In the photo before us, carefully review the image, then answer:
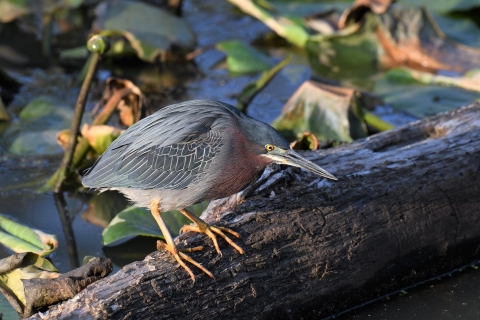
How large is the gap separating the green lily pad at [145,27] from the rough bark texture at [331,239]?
3.02 metres

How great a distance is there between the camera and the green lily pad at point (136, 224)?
4.21 m

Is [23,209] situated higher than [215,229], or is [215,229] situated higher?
[215,229]

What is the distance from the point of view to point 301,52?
7828 millimetres

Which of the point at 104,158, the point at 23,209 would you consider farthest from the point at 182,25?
the point at 104,158

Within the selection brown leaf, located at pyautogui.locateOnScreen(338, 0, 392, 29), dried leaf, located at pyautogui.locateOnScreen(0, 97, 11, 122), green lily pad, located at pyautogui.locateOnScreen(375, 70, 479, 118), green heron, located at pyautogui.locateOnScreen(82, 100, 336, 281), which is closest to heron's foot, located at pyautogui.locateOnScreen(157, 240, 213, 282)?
green heron, located at pyautogui.locateOnScreen(82, 100, 336, 281)

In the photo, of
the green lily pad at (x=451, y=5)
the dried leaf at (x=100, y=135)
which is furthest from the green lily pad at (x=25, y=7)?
the green lily pad at (x=451, y=5)

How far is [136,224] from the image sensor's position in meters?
4.31

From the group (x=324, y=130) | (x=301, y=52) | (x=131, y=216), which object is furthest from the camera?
(x=301, y=52)

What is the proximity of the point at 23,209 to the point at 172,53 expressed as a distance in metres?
2.90

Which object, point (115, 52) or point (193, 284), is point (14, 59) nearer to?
point (115, 52)

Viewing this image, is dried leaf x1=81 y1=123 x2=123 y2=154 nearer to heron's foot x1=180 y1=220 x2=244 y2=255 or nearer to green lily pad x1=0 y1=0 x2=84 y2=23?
heron's foot x1=180 y1=220 x2=244 y2=255

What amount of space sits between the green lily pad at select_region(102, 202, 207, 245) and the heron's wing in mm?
592

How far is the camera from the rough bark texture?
329 centimetres

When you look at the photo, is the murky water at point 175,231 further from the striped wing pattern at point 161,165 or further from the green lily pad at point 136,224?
the striped wing pattern at point 161,165
